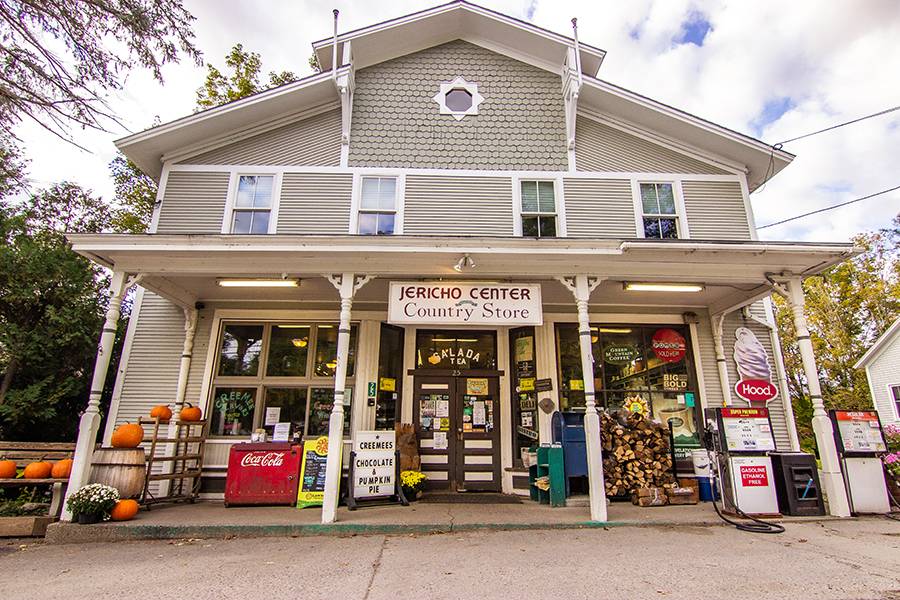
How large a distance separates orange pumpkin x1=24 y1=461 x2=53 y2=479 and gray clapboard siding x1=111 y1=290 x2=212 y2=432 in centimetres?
122

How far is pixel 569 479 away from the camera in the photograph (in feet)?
22.9

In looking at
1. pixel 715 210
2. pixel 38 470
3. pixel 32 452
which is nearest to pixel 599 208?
pixel 715 210

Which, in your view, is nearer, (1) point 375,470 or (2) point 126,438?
(2) point 126,438

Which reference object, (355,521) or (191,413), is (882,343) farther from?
(191,413)

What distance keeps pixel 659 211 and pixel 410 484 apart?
6.79m

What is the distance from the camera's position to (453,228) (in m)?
8.15

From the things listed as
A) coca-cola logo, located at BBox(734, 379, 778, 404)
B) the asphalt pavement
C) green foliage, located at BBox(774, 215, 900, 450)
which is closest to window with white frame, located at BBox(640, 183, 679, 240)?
coca-cola logo, located at BBox(734, 379, 778, 404)

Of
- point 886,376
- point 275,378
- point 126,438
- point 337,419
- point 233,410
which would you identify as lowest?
point 126,438

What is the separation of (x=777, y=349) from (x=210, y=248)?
31.5 ft

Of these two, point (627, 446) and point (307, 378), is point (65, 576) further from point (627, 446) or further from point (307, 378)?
point (627, 446)

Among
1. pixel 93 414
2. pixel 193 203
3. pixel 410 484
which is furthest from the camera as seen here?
pixel 193 203

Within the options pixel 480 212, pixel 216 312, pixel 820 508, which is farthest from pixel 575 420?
pixel 216 312

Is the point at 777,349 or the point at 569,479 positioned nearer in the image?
the point at 569,479

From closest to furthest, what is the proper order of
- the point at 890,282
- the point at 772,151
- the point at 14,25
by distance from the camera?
the point at 14,25
the point at 772,151
the point at 890,282
